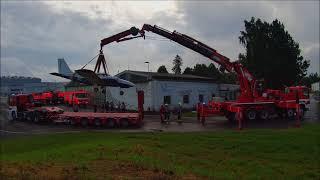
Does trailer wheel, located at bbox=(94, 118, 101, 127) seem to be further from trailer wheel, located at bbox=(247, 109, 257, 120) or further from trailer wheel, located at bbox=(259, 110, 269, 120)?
trailer wheel, located at bbox=(259, 110, 269, 120)

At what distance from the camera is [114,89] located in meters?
63.8

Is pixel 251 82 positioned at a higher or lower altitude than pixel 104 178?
higher

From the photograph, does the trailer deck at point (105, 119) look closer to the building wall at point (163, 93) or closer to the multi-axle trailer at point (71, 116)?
the multi-axle trailer at point (71, 116)

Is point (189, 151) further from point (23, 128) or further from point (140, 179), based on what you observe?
point (23, 128)

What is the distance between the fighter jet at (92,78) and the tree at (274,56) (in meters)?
24.9

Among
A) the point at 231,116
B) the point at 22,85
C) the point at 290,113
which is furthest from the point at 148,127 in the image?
the point at 22,85

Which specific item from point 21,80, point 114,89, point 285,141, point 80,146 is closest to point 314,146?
point 285,141

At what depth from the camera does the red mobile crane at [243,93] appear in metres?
39.6

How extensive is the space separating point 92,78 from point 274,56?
36470 mm

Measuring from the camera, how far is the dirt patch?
13.9 m

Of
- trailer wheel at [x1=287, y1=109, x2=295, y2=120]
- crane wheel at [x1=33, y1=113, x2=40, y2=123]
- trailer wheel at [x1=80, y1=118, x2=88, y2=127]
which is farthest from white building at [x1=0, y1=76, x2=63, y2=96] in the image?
trailer wheel at [x1=287, y1=109, x2=295, y2=120]

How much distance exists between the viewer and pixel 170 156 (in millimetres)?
20703

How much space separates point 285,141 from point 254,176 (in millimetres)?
8306

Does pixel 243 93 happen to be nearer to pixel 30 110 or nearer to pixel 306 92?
pixel 306 92
